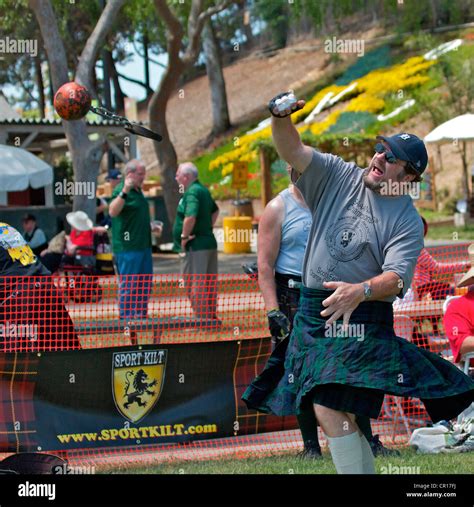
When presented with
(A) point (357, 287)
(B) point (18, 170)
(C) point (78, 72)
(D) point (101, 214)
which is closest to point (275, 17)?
(C) point (78, 72)

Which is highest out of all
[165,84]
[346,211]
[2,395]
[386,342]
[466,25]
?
[466,25]

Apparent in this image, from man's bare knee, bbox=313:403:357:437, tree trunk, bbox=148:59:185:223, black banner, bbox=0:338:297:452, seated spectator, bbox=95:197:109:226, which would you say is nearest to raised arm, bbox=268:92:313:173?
man's bare knee, bbox=313:403:357:437

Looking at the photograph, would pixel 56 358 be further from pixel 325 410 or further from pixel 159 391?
pixel 325 410

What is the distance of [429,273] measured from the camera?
27.4 ft

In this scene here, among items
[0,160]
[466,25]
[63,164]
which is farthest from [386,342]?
[466,25]

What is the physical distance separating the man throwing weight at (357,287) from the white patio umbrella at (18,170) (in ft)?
41.4

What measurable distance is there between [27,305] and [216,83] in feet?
140

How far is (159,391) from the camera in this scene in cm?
660

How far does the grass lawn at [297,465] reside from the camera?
5.76 meters

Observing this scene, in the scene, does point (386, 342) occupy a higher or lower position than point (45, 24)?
lower

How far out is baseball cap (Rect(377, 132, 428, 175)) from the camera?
174 inches

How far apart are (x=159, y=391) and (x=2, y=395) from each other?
3.25 feet

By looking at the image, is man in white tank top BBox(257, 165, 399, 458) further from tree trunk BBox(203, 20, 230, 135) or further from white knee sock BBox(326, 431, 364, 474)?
tree trunk BBox(203, 20, 230, 135)

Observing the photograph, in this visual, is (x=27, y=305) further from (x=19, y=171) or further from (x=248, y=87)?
(x=248, y=87)
